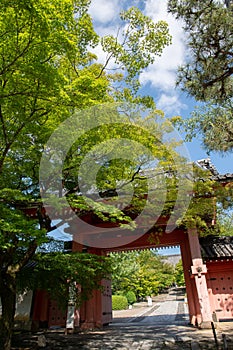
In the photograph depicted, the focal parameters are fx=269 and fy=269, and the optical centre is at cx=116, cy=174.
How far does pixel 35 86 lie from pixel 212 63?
3287 mm

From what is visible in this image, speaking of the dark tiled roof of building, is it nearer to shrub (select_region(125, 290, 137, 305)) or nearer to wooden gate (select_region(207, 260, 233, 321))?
wooden gate (select_region(207, 260, 233, 321))

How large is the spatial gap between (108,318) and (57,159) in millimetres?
8969

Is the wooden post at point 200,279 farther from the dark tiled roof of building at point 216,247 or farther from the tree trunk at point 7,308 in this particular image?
the tree trunk at point 7,308

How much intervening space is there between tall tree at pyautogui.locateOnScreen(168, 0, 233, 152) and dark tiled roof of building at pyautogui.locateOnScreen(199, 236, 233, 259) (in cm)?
608

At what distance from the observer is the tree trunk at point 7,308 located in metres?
6.00

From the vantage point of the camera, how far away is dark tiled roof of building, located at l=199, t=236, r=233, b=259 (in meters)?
10.4

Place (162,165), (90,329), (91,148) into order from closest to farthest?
(91,148) < (162,165) < (90,329)

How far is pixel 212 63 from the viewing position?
4.98 metres

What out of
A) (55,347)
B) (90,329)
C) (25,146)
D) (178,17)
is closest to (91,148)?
(25,146)

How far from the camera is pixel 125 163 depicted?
6961 mm

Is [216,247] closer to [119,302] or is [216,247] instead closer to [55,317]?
[55,317]

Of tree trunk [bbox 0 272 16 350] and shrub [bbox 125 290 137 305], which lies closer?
tree trunk [bbox 0 272 16 350]

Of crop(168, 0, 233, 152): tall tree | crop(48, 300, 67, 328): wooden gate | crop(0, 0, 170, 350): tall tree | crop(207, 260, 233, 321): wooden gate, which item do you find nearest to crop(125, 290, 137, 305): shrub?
crop(48, 300, 67, 328): wooden gate

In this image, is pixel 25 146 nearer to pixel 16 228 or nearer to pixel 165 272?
pixel 16 228
